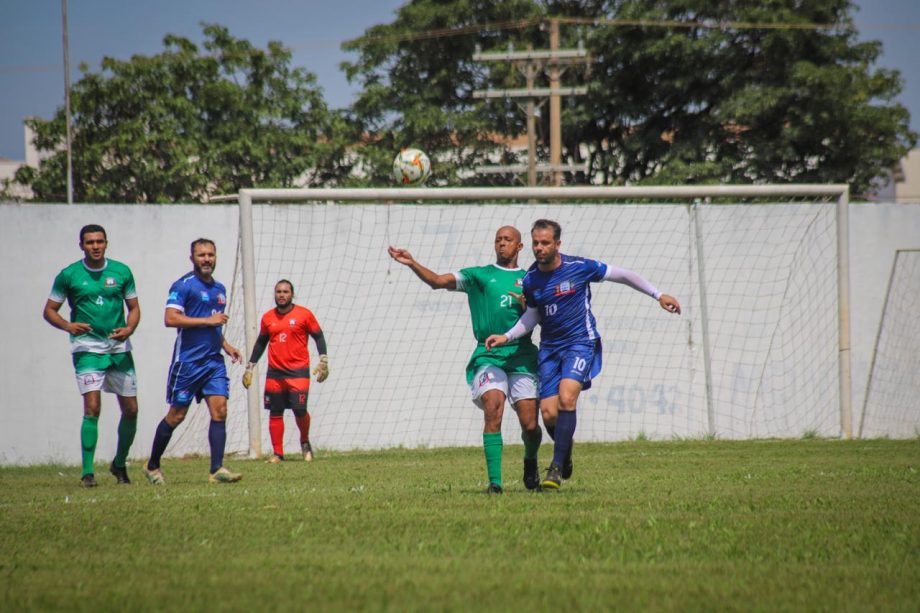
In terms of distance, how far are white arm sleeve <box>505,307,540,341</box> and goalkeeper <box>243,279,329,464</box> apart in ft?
17.5

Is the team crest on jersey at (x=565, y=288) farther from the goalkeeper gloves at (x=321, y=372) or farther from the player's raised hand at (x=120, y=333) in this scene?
the goalkeeper gloves at (x=321, y=372)

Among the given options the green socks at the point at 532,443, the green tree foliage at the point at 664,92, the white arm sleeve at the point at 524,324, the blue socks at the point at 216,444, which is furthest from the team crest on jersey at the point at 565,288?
the green tree foliage at the point at 664,92

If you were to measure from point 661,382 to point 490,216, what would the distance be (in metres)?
3.10

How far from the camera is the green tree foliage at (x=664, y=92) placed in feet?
108

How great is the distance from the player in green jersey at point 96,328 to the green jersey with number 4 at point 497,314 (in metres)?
3.13

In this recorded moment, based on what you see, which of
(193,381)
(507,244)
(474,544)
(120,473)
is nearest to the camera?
(474,544)

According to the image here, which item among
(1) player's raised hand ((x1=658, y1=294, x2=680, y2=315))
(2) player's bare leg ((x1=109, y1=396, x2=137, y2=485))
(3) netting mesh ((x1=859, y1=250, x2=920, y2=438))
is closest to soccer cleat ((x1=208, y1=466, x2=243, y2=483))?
(2) player's bare leg ((x1=109, y1=396, x2=137, y2=485))

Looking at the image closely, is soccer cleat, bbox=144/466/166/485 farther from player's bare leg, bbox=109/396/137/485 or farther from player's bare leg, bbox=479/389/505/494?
player's bare leg, bbox=479/389/505/494

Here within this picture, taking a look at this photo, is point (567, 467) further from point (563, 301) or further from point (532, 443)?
point (563, 301)

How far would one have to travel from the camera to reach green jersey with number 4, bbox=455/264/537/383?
8859 mm

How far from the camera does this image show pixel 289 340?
13.9 m

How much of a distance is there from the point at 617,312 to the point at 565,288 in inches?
272

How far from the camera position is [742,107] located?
3272 centimetres

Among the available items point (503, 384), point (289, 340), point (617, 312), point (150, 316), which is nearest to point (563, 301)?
point (503, 384)
